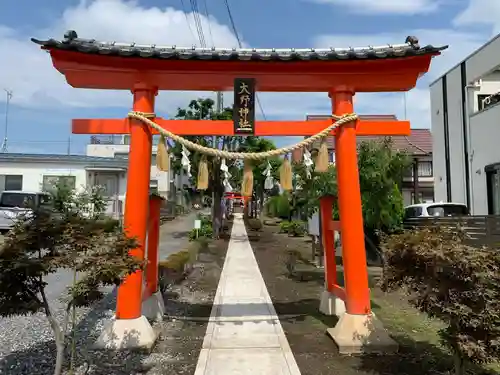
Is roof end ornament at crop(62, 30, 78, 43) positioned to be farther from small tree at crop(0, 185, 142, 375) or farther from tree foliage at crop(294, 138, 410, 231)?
tree foliage at crop(294, 138, 410, 231)

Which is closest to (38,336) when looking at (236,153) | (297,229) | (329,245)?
(236,153)

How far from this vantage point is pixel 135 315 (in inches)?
238

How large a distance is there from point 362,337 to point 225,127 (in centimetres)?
363

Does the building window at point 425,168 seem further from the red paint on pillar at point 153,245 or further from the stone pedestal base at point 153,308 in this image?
the stone pedestal base at point 153,308

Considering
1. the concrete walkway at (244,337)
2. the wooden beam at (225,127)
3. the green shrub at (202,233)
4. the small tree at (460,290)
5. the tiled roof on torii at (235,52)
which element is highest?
the tiled roof on torii at (235,52)

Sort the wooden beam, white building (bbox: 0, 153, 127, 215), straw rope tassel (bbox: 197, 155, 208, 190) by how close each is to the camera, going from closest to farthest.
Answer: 1. the wooden beam
2. straw rope tassel (bbox: 197, 155, 208, 190)
3. white building (bbox: 0, 153, 127, 215)

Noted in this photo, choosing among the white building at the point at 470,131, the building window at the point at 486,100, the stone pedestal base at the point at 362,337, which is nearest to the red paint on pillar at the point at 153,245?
the stone pedestal base at the point at 362,337

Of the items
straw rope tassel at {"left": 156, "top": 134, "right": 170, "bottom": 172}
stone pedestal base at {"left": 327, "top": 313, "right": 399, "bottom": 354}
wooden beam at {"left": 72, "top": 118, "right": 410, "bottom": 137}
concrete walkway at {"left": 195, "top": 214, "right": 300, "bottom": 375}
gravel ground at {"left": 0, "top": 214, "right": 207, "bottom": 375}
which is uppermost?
wooden beam at {"left": 72, "top": 118, "right": 410, "bottom": 137}

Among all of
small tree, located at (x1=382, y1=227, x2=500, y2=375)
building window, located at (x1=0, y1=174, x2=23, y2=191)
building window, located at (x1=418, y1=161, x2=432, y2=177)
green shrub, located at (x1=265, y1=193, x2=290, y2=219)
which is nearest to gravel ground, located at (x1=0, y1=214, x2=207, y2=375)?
small tree, located at (x1=382, y1=227, x2=500, y2=375)

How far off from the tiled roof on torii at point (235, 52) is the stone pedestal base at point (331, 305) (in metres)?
4.27

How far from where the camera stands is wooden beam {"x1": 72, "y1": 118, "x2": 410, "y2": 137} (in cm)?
641

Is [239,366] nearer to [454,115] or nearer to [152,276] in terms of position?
[152,276]

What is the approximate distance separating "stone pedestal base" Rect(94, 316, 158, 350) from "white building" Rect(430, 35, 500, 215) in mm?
13882

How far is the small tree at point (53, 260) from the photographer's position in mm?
4105
